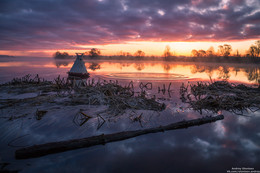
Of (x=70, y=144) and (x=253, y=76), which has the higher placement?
(x=253, y=76)

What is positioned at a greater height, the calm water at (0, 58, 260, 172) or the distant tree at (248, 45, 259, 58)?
the distant tree at (248, 45, 259, 58)

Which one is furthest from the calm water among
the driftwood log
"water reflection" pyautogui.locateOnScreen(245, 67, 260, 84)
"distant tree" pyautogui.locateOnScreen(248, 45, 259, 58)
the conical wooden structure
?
"distant tree" pyautogui.locateOnScreen(248, 45, 259, 58)

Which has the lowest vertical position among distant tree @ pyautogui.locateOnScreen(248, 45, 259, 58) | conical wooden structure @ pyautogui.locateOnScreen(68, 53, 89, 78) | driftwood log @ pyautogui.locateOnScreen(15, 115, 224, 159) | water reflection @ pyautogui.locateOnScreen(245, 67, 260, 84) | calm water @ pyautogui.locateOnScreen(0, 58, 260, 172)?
calm water @ pyautogui.locateOnScreen(0, 58, 260, 172)

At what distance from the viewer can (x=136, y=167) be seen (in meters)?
2.76

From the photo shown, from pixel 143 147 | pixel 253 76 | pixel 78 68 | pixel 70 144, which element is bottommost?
pixel 143 147

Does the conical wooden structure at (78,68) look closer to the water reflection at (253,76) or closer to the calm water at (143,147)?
the calm water at (143,147)

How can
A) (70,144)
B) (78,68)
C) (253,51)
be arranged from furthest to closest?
(253,51), (78,68), (70,144)

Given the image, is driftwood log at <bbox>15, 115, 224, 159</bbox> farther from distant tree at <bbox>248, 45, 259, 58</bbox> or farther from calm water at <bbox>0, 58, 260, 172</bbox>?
distant tree at <bbox>248, 45, 259, 58</bbox>

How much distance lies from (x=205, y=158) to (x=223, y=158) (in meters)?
0.40

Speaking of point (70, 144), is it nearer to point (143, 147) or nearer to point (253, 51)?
point (143, 147)

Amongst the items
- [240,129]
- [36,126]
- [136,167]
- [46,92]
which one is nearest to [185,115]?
[240,129]

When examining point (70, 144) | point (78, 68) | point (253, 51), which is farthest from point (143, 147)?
point (253, 51)

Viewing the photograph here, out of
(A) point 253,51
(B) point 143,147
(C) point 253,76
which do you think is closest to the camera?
(B) point 143,147

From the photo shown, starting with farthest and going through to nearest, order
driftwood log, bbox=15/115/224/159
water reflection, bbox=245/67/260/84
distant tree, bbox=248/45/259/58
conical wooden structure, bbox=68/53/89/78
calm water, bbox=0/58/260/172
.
→ distant tree, bbox=248/45/259/58 < water reflection, bbox=245/67/260/84 < conical wooden structure, bbox=68/53/89/78 < calm water, bbox=0/58/260/172 < driftwood log, bbox=15/115/224/159
